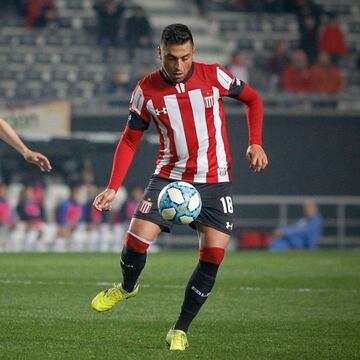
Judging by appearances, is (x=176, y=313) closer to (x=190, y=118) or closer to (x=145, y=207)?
(x=145, y=207)

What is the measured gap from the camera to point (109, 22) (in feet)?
90.4

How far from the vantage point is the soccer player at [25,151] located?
883cm

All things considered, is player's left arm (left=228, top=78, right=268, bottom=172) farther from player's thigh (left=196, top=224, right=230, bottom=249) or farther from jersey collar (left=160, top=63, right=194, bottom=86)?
player's thigh (left=196, top=224, right=230, bottom=249)

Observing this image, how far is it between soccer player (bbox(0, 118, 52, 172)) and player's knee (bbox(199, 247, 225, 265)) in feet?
4.17

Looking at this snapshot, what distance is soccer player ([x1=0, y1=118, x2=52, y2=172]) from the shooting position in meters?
8.83

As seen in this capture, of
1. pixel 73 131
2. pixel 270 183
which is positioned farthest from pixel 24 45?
pixel 270 183

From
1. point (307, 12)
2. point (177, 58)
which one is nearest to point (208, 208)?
point (177, 58)

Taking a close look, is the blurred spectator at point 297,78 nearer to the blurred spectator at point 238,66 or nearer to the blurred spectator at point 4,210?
the blurred spectator at point 238,66

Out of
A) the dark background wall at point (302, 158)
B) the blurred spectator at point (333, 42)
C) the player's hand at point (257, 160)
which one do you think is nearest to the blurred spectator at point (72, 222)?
the dark background wall at point (302, 158)

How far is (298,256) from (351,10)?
1232 cm

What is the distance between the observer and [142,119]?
883 centimetres

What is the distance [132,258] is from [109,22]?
1923 centimetres

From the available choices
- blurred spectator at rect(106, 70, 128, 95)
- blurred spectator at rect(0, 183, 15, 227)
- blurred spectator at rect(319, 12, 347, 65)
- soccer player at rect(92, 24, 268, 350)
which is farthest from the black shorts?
blurred spectator at rect(319, 12, 347, 65)

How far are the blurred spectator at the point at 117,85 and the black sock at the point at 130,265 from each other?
55.2 ft
